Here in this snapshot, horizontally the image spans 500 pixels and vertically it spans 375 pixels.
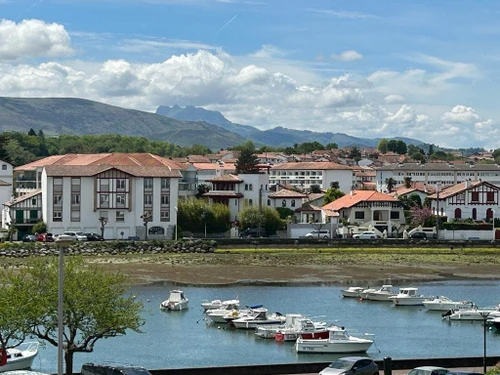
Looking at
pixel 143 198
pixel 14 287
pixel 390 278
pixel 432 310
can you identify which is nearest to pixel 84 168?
pixel 143 198

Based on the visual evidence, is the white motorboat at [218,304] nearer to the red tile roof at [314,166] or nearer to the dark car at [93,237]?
the dark car at [93,237]

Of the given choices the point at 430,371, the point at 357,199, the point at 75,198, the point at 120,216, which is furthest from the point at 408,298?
the point at 357,199

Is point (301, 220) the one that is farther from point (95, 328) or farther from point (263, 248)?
point (95, 328)

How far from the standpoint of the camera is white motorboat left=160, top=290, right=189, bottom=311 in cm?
5250

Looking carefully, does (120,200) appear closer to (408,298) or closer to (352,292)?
(352,292)

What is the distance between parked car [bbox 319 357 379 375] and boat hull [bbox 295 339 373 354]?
38.9 feet

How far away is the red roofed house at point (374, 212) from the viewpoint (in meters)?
102

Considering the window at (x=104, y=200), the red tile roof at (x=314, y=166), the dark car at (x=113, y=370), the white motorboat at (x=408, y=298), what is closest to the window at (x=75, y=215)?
the window at (x=104, y=200)

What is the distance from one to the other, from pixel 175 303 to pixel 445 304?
1483 cm

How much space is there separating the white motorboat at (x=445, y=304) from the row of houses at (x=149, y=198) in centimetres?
4217

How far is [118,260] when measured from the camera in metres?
75.8

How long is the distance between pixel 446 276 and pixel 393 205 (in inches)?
1200

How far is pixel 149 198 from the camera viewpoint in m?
93.1

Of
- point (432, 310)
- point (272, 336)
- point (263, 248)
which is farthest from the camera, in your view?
point (263, 248)
